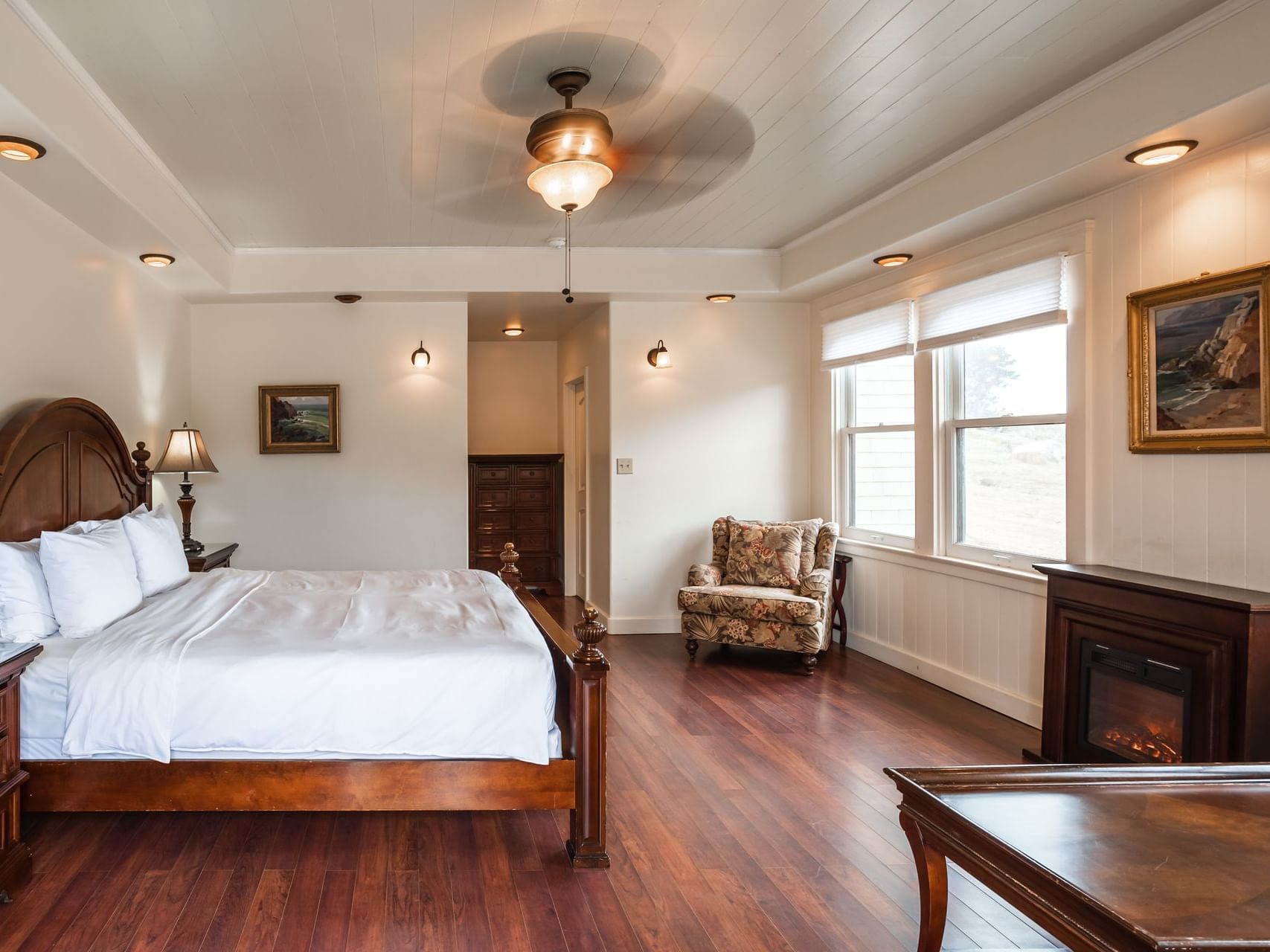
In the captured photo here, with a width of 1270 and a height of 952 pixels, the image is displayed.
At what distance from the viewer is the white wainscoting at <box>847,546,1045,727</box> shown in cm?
379

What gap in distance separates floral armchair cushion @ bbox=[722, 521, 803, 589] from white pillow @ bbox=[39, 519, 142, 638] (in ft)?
11.1

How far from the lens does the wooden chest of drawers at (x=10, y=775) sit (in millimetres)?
2229

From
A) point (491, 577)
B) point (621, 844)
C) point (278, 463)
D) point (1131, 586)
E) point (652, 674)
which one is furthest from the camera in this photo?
point (278, 463)

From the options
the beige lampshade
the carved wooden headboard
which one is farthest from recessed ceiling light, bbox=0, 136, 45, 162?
the beige lampshade

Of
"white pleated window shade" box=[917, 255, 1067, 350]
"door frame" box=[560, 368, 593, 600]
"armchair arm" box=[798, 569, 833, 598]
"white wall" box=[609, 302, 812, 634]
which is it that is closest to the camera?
"white pleated window shade" box=[917, 255, 1067, 350]

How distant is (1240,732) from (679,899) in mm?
1860

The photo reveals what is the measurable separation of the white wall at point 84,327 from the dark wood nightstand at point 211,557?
0.46 meters

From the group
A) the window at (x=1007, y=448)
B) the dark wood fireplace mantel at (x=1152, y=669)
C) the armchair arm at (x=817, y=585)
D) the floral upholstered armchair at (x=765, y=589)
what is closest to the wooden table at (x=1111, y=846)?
the dark wood fireplace mantel at (x=1152, y=669)

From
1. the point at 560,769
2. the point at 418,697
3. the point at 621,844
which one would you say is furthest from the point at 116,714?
the point at 621,844

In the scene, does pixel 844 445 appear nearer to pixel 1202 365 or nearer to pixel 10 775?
pixel 1202 365

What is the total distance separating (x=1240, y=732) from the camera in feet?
8.25

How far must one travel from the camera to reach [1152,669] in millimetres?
2826

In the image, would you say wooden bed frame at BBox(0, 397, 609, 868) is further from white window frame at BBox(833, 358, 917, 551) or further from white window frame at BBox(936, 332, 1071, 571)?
white window frame at BBox(833, 358, 917, 551)

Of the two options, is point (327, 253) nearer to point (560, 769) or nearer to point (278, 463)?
point (278, 463)
